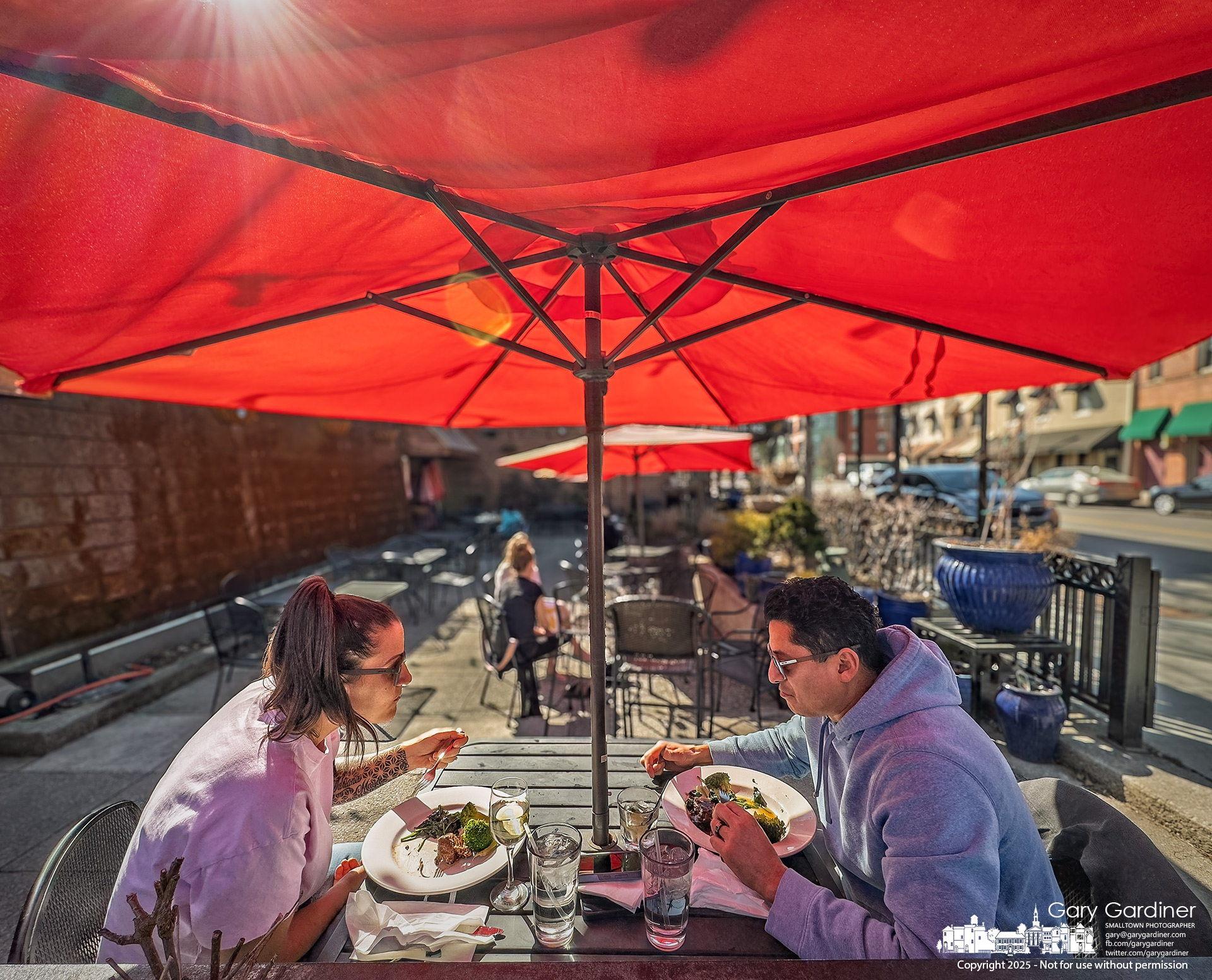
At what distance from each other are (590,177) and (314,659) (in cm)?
143

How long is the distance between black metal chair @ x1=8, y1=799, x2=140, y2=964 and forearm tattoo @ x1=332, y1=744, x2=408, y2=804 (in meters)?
0.60

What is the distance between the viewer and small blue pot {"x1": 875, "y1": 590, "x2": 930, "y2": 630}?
499cm

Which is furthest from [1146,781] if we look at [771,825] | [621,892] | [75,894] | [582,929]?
[75,894]

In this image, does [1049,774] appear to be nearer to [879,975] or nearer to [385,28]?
[879,975]

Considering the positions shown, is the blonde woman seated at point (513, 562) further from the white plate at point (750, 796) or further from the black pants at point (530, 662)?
the white plate at point (750, 796)

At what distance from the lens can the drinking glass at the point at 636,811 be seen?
5.62ft

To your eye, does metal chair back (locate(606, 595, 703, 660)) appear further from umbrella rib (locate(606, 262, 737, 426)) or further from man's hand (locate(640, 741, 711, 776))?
man's hand (locate(640, 741, 711, 776))

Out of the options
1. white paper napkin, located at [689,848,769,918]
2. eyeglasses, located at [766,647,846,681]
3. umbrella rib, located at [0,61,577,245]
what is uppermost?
umbrella rib, located at [0,61,577,245]

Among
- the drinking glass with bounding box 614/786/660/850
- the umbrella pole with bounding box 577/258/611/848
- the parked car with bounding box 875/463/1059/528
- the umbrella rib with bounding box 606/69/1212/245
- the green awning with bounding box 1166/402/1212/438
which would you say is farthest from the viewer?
the green awning with bounding box 1166/402/1212/438

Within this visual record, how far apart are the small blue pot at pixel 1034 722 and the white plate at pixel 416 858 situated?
11.5 ft

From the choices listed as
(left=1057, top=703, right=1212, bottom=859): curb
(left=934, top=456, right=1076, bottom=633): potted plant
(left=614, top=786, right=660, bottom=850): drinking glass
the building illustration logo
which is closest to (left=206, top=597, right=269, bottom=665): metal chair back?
(left=614, top=786, right=660, bottom=850): drinking glass

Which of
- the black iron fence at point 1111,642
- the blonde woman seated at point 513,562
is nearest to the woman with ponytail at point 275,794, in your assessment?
the blonde woman seated at point 513,562

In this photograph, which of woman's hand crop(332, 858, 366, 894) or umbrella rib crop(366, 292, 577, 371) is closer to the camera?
woman's hand crop(332, 858, 366, 894)

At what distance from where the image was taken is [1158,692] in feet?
15.2
